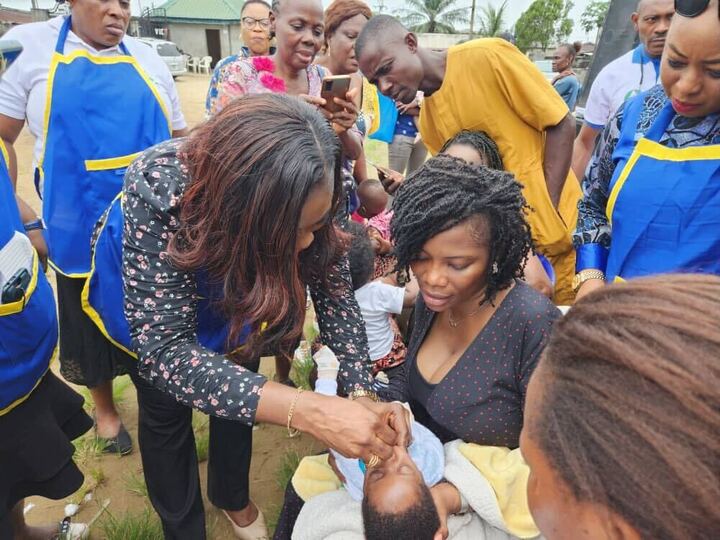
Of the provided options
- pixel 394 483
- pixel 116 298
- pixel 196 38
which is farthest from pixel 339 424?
pixel 196 38

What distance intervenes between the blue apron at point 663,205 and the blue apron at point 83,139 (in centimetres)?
214

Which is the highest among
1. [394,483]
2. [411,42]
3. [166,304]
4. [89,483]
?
[411,42]

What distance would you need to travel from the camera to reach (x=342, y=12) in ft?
12.8

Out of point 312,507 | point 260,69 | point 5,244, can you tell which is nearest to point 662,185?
point 312,507

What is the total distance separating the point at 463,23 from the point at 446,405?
4391 centimetres

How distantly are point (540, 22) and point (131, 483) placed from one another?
3614 centimetres

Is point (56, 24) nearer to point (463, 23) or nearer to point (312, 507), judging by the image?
point (312, 507)

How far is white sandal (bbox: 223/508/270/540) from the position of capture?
247 centimetres

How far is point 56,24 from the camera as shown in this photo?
7.97ft

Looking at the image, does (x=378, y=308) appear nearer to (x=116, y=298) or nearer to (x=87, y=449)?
(x=116, y=298)

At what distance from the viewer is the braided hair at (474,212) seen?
5.74 ft

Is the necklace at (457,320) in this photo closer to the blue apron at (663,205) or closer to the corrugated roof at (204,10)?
the blue apron at (663,205)

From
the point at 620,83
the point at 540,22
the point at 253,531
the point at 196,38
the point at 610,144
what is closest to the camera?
the point at 610,144

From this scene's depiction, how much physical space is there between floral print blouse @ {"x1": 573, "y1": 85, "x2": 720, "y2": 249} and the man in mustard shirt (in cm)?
34
